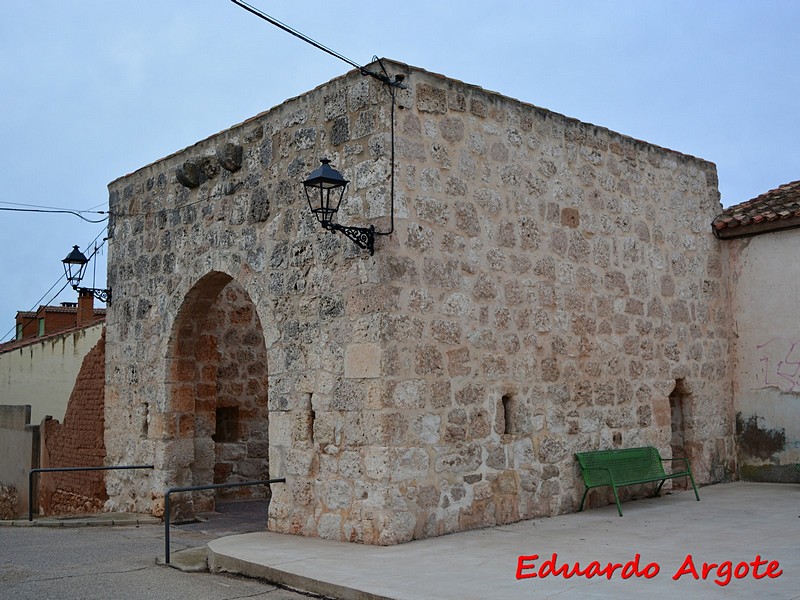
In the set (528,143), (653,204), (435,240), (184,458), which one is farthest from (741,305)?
(184,458)

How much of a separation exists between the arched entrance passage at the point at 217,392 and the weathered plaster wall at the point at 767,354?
5.65m

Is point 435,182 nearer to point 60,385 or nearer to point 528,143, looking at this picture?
point 528,143

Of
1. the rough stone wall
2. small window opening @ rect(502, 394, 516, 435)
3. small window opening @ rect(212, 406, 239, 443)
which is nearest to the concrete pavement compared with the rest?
the rough stone wall

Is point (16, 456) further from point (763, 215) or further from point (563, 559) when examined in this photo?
point (763, 215)

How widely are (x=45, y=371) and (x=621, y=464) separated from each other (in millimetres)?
9711

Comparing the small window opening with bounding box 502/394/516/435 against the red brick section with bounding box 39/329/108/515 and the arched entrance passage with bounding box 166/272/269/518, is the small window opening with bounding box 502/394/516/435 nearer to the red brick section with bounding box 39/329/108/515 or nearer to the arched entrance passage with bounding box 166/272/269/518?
the arched entrance passage with bounding box 166/272/269/518

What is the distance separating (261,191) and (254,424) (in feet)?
11.8

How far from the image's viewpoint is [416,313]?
6562mm

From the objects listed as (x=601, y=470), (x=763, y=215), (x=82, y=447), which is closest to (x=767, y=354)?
(x=763, y=215)

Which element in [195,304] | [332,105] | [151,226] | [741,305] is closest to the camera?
[332,105]

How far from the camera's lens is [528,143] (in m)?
7.73

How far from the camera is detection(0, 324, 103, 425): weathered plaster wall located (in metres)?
12.7

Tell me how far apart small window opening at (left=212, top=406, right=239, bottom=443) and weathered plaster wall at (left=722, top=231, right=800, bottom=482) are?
19.3 ft

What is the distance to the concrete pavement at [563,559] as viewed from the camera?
4.75m
